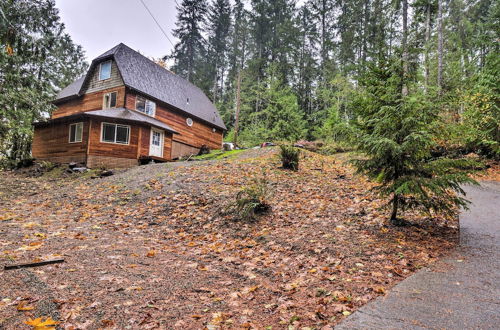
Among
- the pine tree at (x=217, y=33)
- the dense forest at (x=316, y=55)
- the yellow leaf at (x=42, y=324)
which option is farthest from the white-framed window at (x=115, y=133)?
the pine tree at (x=217, y=33)

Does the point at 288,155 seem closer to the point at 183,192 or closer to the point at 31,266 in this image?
the point at 183,192

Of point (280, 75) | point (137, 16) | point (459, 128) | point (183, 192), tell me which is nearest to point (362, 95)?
point (459, 128)

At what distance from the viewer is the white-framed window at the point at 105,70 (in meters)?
20.6

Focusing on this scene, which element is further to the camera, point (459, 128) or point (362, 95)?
point (362, 95)

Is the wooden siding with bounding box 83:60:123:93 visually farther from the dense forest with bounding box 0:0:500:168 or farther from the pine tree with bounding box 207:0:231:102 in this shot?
the pine tree with bounding box 207:0:231:102

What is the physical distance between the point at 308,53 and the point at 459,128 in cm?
3229

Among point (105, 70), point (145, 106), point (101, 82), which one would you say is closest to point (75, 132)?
point (101, 82)

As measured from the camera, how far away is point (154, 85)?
2230 centimetres

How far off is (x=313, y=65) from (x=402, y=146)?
Answer: 1248 inches

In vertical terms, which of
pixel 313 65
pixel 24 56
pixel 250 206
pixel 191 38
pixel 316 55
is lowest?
pixel 250 206

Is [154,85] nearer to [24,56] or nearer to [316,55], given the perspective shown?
[24,56]

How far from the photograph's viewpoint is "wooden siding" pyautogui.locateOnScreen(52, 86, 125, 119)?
19.6 metres

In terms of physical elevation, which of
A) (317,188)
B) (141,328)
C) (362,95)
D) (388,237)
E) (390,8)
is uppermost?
(390,8)

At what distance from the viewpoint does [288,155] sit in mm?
11242
